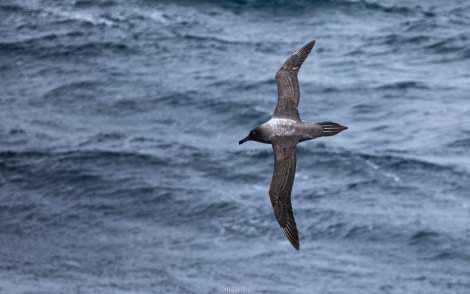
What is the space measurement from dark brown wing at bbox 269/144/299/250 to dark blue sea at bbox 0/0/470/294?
27026 mm

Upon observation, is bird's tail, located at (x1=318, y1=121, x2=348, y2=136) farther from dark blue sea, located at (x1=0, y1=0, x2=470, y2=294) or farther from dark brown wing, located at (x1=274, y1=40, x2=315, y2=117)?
dark blue sea, located at (x1=0, y1=0, x2=470, y2=294)

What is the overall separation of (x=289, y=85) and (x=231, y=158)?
30.0 metres

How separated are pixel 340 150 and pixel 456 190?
20.4ft

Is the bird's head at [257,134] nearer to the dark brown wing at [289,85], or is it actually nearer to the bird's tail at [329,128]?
the dark brown wing at [289,85]

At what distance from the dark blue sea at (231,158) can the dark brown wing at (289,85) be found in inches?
1028

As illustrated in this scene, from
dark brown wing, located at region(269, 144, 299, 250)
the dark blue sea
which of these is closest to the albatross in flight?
dark brown wing, located at region(269, 144, 299, 250)

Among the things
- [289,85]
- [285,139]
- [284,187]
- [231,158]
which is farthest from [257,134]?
[231,158]

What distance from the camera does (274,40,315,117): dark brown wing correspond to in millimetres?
20203

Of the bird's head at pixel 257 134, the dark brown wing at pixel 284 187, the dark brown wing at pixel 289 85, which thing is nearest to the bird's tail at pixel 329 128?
the dark brown wing at pixel 284 187

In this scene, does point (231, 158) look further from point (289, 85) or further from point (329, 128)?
point (329, 128)

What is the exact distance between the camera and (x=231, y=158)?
50594mm

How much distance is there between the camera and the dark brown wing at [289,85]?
2020 centimetres

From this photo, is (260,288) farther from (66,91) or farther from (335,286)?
(66,91)

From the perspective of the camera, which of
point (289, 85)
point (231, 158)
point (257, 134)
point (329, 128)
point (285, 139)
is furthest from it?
point (231, 158)
